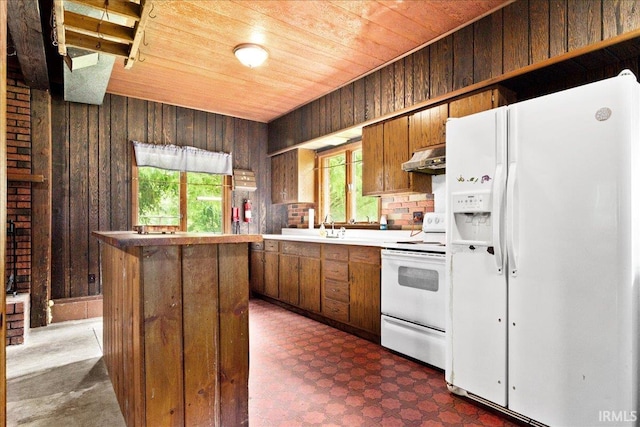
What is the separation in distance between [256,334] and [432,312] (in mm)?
1736

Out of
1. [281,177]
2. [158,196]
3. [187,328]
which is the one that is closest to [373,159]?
[281,177]

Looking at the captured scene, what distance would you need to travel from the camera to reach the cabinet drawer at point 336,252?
3492 mm

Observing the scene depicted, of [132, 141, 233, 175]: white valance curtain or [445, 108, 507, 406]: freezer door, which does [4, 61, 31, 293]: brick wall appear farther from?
[445, 108, 507, 406]: freezer door

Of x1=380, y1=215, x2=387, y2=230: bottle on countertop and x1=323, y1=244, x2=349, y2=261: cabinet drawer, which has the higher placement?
x1=380, y1=215, x2=387, y2=230: bottle on countertop

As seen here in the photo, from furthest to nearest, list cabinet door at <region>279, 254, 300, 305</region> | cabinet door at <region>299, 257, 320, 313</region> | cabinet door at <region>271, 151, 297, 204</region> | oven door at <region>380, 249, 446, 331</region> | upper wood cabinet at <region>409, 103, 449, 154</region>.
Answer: cabinet door at <region>271, 151, 297, 204</region>, cabinet door at <region>279, 254, 300, 305</region>, cabinet door at <region>299, 257, 320, 313</region>, upper wood cabinet at <region>409, 103, 449, 154</region>, oven door at <region>380, 249, 446, 331</region>

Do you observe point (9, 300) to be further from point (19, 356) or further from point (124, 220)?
point (124, 220)

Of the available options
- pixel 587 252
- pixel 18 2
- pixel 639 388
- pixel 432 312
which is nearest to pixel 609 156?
pixel 587 252

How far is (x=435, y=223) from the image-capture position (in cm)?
312

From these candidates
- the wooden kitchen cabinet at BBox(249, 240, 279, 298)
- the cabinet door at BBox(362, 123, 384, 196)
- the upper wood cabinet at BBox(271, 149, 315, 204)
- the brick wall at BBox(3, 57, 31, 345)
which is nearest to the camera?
the brick wall at BBox(3, 57, 31, 345)

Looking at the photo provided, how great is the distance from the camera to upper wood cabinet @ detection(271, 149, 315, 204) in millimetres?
5070

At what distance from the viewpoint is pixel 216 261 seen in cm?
157

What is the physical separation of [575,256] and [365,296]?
185 cm

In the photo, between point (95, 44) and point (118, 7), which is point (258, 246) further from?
point (118, 7)

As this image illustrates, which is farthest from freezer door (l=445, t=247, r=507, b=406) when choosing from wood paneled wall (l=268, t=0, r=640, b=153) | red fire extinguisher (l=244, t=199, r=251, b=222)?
red fire extinguisher (l=244, t=199, r=251, b=222)
